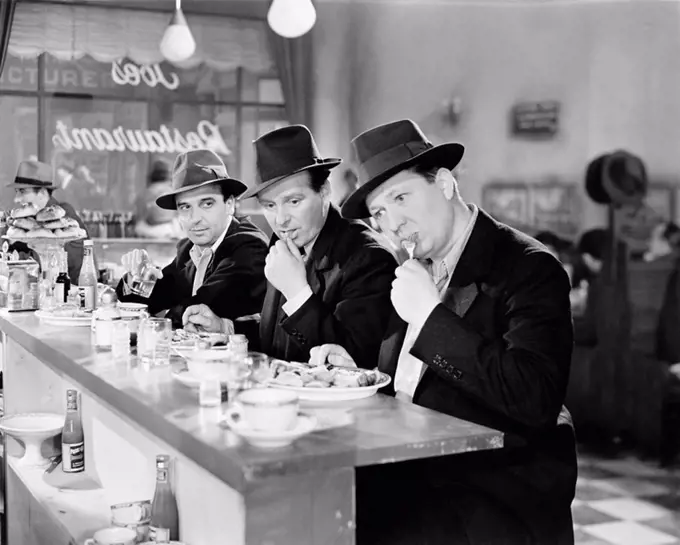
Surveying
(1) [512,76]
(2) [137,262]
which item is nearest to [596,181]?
(1) [512,76]

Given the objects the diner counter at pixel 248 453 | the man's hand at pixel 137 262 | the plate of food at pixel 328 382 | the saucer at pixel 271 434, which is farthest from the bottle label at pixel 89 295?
the saucer at pixel 271 434

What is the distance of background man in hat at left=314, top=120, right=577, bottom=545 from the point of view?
1.94 meters

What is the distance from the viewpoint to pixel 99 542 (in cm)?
213

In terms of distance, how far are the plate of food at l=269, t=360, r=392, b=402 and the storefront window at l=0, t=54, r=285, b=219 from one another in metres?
7.30

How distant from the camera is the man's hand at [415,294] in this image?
1.96 meters

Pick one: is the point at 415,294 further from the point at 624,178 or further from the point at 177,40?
the point at 177,40

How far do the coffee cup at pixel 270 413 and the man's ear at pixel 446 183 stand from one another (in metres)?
0.98

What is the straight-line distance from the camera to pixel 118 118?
8.93m

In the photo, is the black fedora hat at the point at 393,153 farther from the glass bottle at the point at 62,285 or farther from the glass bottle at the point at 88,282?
the glass bottle at the point at 62,285

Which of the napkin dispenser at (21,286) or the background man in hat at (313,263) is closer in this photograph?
the background man in hat at (313,263)

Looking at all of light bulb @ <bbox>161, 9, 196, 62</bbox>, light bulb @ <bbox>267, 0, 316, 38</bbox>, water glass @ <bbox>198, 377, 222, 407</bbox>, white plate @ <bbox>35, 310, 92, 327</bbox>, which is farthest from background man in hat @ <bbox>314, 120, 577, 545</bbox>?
light bulb @ <bbox>161, 9, 196, 62</bbox>

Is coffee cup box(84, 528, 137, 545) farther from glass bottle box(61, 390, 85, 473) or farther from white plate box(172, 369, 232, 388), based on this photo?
glass bottle box(61, 390, 85, 473)

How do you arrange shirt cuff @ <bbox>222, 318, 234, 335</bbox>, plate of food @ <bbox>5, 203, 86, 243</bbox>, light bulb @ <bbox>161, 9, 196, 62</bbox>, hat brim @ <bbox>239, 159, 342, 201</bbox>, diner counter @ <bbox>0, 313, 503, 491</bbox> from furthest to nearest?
light bulb @ <bbox>161, 9, 196, 62</bbox>
plate of food @ <bbox>5, 203, 86, 243</bbox>
shirt cuff @ <bbox>222, 318, 234, 335</bbox>
hat brim @ <bbox>239, 159, 342, 201</bbox>
diner counter @ <bbox>0, 313, 503, 491</bbox>

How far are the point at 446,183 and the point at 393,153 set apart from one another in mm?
167
